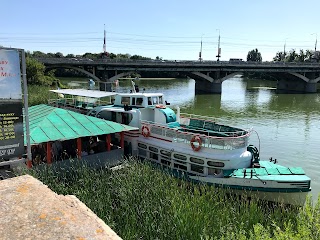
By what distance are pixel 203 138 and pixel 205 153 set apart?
82 centimetres

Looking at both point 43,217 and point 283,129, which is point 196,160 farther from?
point 283,129

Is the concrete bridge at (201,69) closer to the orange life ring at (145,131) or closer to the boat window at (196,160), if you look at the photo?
the orange life ring at (145,131)

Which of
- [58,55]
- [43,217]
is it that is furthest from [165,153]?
[58,55]

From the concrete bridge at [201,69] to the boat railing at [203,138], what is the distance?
154 ft

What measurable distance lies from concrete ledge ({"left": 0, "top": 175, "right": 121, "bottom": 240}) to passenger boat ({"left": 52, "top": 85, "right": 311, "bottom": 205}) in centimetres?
1150

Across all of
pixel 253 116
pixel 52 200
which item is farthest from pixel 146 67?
pixel 52 200

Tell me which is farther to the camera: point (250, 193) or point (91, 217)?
point (250, 193)

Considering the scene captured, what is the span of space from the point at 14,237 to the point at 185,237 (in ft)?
21.0

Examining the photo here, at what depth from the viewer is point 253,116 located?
46.8m

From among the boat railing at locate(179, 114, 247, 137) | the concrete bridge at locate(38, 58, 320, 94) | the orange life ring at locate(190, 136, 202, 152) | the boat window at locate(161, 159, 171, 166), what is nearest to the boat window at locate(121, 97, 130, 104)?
the boat railing at locate(179, 114, 247, 137)

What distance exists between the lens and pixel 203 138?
1628cm

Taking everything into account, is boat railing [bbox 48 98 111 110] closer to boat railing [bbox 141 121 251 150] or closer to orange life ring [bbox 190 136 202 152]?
boat railing [bbox 141 121 251 150]

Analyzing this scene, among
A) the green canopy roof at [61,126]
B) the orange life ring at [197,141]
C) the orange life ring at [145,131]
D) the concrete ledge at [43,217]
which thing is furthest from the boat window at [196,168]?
the concrete ledge at [43,217]

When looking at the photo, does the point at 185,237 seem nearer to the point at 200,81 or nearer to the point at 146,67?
the point at 146,67
